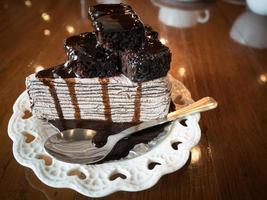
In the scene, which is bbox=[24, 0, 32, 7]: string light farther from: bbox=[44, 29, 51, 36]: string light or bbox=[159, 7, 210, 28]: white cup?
bbox=[159, 7, 210, 28]: white cup

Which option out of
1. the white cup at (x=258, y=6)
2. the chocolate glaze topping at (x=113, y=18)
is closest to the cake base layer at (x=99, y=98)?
the chocolate glaze topping at (x=113, y=18)

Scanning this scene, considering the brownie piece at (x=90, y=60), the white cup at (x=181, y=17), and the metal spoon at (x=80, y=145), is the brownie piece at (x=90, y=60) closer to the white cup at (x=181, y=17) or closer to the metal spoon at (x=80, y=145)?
the metal spoon at (x=80, y=145)

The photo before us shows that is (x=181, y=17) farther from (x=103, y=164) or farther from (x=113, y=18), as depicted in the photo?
(x=103, y=164)

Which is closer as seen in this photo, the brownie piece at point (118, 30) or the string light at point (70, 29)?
the brownie piece at point (118, 30)

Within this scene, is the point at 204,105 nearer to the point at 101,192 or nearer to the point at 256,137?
the point at 256,137

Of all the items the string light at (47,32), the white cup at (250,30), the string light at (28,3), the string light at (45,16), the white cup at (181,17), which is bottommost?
the white cup at (250,30)

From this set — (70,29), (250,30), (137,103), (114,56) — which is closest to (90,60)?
(114,56)

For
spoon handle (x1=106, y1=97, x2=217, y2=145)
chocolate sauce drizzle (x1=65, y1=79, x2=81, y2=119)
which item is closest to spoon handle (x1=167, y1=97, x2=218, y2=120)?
spoon handle (x1=106, y1=97, x2=217, y2=145)
